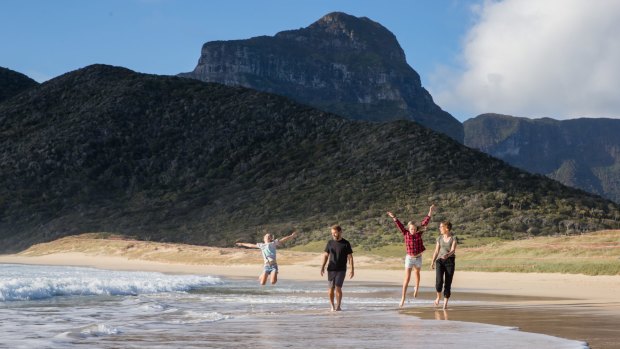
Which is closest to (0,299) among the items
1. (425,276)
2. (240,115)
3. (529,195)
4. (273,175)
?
(425,276)

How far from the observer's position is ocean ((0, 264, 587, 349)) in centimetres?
1127

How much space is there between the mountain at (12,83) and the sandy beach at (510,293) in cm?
9080

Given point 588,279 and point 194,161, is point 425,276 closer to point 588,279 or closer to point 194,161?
point 588,279

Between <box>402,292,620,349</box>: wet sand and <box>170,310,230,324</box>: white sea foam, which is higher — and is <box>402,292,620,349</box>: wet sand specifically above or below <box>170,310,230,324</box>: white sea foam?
above

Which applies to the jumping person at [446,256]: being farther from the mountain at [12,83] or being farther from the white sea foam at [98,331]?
the mountain at [12,83]

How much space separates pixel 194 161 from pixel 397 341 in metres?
83.0

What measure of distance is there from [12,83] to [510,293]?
416 ft

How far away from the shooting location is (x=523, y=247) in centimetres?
4019

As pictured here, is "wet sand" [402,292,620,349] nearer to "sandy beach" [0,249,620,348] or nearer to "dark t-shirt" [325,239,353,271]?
"sandy beach" [0,249,620,348]

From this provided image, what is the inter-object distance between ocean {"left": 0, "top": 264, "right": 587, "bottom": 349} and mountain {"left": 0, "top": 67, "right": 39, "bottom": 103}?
4534 inches

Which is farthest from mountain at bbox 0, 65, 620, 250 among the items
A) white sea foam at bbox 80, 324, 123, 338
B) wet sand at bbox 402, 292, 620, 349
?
white sea foam at bbox 80, 324, 123, 338

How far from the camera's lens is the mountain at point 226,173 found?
64062 millimetres

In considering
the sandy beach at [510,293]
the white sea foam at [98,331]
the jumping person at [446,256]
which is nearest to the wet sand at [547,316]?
the sandy beach at [510,293]

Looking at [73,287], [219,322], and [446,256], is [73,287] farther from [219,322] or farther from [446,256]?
[446,256]
